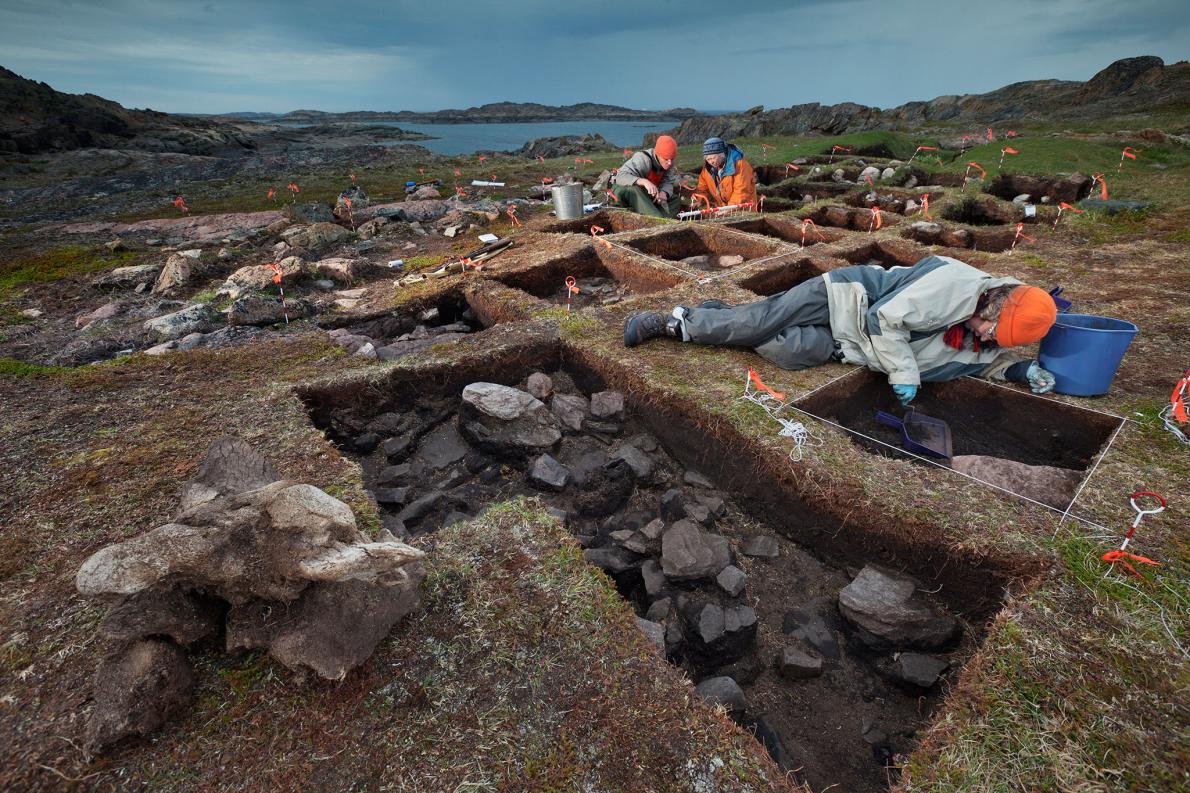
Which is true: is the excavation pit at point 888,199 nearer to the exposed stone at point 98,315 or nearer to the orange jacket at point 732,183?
the orange jacket at point 732,183

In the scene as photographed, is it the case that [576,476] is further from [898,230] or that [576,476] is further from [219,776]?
[898,230]

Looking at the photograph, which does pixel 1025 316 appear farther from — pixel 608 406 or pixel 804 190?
pixel 804 190

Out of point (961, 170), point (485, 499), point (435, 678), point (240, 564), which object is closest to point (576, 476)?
point (485, 499)

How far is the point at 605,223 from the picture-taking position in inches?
437

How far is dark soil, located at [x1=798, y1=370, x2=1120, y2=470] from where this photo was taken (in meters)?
4.33

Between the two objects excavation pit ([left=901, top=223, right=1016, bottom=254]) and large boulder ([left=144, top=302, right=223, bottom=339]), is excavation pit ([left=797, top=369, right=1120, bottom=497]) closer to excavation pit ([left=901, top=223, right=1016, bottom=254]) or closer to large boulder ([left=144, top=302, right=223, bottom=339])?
excavation pit ([left=901, top=223, right=1016, bottom=254])

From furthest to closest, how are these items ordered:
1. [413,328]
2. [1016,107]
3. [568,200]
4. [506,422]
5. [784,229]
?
[1016,107] → [568,200] → [784,229] → [413,328] → [506,422]

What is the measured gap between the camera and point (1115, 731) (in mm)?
2082

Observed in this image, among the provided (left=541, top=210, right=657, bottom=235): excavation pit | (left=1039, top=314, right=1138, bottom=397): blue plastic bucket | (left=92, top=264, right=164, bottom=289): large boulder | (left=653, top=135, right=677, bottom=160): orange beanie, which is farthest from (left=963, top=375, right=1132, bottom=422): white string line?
(left=92, top=264, right=164, bottom=289): large boulder

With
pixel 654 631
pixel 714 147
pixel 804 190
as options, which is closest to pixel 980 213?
pixel 804 190

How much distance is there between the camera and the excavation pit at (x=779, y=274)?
7.58 m

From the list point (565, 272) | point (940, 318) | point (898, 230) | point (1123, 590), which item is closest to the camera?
point (1123, 590)

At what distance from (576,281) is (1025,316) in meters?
6.31

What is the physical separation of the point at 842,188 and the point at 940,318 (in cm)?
1139
